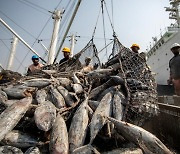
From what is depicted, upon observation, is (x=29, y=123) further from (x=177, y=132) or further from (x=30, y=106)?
(x=177, y=132)

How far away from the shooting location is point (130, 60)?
4.45m

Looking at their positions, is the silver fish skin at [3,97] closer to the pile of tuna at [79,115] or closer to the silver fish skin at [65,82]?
the pile of tuna at [79,115]

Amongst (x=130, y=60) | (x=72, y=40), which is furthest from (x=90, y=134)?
(x=72, y=40)

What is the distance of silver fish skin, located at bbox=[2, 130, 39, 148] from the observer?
91.1 inches

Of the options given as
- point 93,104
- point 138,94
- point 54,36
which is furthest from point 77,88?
point 54,36

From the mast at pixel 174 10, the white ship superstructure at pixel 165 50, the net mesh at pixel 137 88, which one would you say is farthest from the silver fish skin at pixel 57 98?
the mast at pixel 174 10

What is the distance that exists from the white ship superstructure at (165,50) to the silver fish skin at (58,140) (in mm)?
21458

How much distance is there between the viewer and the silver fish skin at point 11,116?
2.33 m

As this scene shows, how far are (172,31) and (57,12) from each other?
18.2 metres

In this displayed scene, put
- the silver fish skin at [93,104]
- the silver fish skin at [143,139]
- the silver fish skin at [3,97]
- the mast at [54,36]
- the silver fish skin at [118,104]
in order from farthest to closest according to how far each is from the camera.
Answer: the mast at [54,36], the silver fish skin at [93,104], the silver fish skin at [3,97], the silver fish skin at [118,104], the silver fish skin at [143,139]

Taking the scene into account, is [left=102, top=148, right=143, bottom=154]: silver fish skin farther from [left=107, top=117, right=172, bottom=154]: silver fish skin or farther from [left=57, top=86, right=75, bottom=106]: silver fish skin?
[left=57, top=86, right=75, bottom=106]: silver fish skin

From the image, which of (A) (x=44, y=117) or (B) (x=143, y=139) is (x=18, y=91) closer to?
(A) (x=44, y=117)

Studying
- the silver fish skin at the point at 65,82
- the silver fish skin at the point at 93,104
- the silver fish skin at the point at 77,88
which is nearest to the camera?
the silver fish skin at the point at 93,104

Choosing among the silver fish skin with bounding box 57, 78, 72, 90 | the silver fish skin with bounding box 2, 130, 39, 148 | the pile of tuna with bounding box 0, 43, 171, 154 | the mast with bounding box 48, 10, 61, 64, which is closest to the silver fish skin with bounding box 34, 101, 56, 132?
the pile of tuna with bounding box 0, 43, 171, 154
